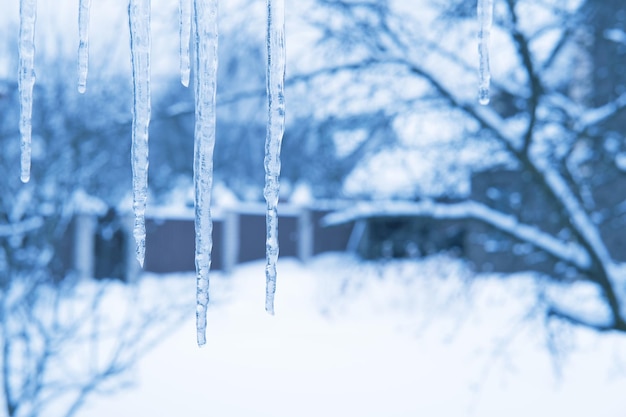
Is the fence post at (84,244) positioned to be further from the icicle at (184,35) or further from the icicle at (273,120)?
the icicle at (273,120)

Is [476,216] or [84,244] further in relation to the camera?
[84,244]

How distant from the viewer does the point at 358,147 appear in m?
5.59

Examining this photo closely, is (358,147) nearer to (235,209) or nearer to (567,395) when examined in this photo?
(567,395)

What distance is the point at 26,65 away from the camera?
1675 mm

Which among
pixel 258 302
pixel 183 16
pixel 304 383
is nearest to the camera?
pixel 183 16

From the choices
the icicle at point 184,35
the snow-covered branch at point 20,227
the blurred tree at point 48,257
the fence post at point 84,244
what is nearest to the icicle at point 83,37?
the icicle at point 184,35

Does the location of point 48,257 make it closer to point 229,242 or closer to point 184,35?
point 184,35

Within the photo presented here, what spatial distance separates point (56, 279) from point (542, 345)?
382 centimetres

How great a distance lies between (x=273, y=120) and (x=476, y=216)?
362 cm

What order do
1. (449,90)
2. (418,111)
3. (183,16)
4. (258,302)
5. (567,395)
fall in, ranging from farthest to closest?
1. (258,302)
2. (567,395)
3. (418,111)
4. (449,90)
5. (183,16)

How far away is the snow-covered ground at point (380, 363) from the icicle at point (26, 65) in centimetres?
347

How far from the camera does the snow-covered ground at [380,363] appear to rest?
243 inches

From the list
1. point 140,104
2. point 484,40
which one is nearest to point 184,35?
point 140,104

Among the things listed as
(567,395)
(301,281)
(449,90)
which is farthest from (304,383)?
(301,281)
